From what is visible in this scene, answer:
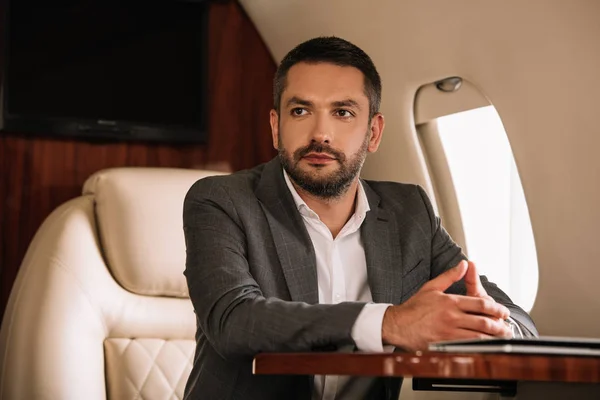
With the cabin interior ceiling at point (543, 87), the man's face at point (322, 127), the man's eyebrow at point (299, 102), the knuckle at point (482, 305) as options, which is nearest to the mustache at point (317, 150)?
the man's face at point (322, 127)

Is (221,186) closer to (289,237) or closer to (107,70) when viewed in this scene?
(289,237)

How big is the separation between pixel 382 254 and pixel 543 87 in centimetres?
85

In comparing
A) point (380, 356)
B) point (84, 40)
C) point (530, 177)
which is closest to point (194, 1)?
point (84, 40)

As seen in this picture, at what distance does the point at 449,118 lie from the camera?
3.55 meters

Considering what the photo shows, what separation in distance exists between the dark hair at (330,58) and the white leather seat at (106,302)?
940 millimetres

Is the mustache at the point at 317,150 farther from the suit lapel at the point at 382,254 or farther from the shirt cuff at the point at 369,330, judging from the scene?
the shirt cuff at the point at 369,330

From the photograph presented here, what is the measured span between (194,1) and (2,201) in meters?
1.24

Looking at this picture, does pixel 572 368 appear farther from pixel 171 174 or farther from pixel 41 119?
pixel 41 119

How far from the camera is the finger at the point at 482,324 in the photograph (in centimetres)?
160

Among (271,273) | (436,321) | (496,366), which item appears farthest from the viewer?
(271,273)

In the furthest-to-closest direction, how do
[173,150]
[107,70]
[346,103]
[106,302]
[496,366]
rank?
1. [173,150]
2. [107,70]
3. [106,302]
4. [346,103]
5. [496,366]

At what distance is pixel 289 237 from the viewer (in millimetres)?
2137

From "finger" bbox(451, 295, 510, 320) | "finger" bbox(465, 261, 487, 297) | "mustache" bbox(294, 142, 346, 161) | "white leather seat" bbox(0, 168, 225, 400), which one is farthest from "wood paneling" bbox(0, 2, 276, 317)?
"finger" bbox(451, 295, 510, 320)

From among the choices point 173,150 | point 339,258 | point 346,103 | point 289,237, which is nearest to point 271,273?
point 289,237
